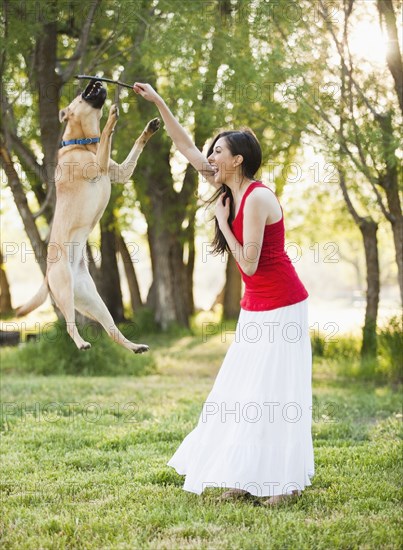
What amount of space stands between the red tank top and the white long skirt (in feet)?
0.19

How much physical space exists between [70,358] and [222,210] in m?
6.98

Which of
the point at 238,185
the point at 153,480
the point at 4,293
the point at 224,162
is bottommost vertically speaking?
the point at 153,480

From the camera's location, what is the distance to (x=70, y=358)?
34.5 ft

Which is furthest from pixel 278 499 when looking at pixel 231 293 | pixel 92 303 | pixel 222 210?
pixel 231 293

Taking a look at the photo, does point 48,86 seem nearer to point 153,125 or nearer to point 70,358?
point 70,358

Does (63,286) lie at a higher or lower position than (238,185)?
lower

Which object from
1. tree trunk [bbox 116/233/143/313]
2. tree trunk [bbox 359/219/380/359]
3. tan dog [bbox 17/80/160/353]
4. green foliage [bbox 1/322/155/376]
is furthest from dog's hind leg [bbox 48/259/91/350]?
tree trunk [bbox 116/233/143/313]

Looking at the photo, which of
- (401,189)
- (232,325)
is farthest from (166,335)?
(401,189)

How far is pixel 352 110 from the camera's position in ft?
29.3

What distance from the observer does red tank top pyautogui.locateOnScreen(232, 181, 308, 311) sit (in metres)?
4.00

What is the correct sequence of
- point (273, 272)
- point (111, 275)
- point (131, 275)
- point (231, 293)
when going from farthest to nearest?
point (131, 275) → point (231, 293) → point (111, 275) → point (273, 272)

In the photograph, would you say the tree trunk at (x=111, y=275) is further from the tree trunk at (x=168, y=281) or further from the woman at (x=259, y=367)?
the woman at (x=259, y=367)

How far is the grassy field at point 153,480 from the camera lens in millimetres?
3609

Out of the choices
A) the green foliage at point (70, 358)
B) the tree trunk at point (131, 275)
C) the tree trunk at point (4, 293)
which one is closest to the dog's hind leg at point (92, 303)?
the green foliage at point (70, 358)
